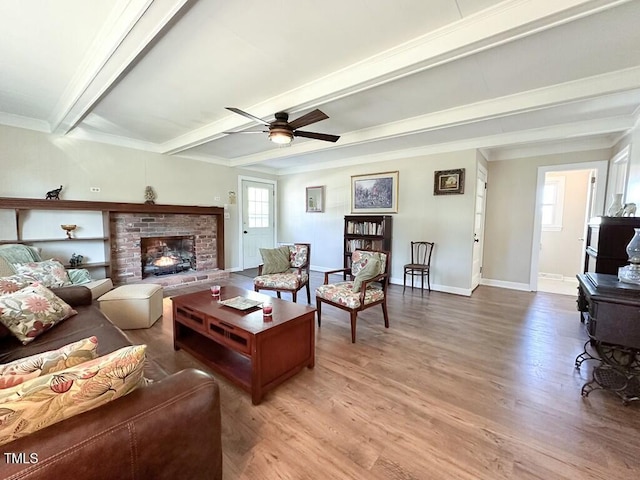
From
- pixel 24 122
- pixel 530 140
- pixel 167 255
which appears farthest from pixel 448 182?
pixel 24 122

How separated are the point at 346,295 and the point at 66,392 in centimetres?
235

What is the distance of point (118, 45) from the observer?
1.93 metres

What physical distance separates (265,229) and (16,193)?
4.20 metres

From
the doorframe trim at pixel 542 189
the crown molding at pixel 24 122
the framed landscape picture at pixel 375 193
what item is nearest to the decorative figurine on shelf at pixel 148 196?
the crown molding at pixel 24 122

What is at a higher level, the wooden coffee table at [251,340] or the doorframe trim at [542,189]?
the doorframe trim at [542,189]

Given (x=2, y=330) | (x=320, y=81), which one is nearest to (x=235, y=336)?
(x=2, y=330)

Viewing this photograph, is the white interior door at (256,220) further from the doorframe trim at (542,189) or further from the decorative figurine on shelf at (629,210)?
the decorative figurine on shelf at (629,210)

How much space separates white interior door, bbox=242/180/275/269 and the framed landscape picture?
2.29 m

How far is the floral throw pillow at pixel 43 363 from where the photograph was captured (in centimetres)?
89

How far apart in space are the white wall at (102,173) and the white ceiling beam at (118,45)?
4.81ft

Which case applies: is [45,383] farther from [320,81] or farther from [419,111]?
[419,111]

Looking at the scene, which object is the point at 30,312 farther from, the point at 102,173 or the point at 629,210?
the point at 629,210

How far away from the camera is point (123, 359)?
0.97 meters

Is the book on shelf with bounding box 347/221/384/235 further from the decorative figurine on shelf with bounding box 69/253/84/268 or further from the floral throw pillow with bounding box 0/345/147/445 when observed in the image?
the floral throw pillow with bounding box 0/345/147/445
